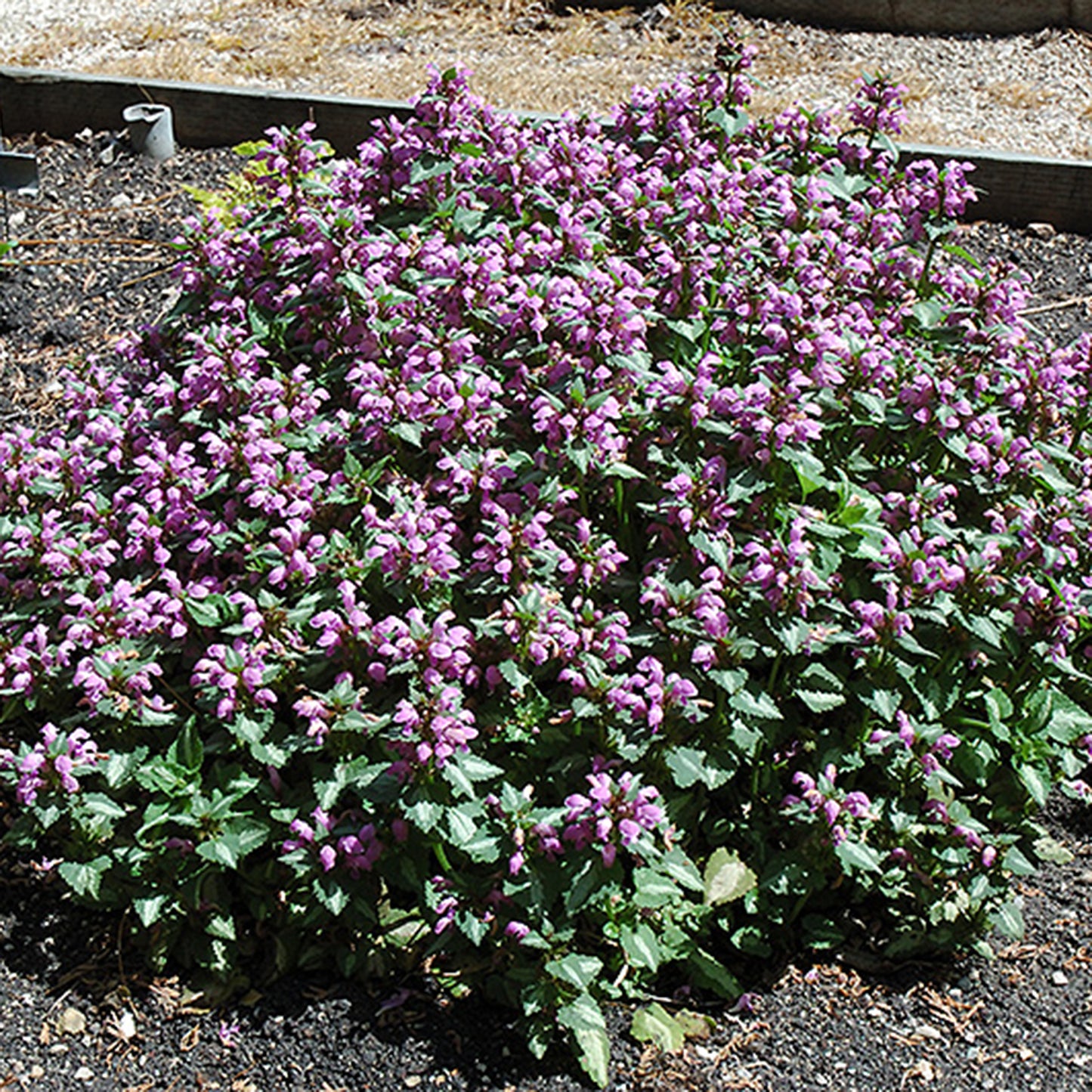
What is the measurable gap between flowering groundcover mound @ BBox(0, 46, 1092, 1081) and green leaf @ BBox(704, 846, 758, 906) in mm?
14

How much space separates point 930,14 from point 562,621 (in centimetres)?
553

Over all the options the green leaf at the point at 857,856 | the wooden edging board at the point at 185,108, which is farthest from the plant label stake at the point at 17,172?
the green leaf at the point at 857,856

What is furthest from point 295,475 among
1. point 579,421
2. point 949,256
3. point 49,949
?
point 949,256

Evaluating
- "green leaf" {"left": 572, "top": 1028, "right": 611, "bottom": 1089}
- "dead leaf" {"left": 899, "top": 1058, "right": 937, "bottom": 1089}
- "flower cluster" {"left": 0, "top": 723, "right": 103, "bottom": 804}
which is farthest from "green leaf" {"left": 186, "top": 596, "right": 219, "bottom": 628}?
"dead leaf" {"left": 899, "top": 1058, "right": 937, "bottom": 1089}

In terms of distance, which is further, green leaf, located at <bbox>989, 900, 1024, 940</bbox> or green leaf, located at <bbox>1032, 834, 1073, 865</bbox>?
green leaf, located at <bbox>1032, 834, 1073, 865</bbox>

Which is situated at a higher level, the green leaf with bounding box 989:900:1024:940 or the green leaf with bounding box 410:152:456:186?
the green leaf with bounding box 410:152:456:186

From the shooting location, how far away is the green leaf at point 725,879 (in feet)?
8.94

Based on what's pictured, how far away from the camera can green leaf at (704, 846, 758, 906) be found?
272 cm

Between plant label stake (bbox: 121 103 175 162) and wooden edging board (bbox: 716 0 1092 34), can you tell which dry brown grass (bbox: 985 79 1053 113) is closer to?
wooden edging board (bbox: 716 0 1092 34)

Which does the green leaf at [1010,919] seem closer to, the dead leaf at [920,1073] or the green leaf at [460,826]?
the dead leaf at [920,1073]

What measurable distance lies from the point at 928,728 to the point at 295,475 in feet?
4.55

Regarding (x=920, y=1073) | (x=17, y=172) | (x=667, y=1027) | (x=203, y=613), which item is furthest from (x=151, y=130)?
(x=920, y=1073)

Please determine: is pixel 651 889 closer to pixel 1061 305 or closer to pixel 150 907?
pixel 150 907

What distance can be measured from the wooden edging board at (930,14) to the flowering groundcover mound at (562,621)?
13.7 feet
